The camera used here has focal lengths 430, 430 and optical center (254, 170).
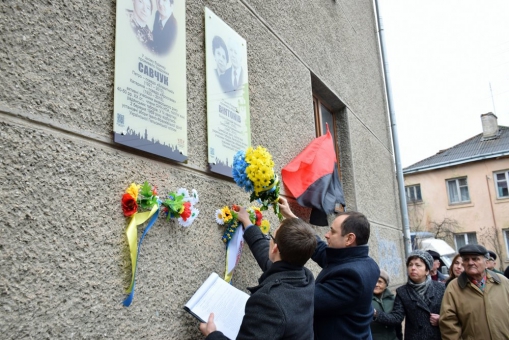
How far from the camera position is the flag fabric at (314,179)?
143 inches

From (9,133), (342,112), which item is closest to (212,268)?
(9,133)

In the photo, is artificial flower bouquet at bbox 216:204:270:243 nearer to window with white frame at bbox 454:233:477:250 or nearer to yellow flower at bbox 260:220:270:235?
yellow flower at bbox 260:220:270:235

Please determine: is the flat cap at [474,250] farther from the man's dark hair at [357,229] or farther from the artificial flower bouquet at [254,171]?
the artificial flower bouquet at [254,171]

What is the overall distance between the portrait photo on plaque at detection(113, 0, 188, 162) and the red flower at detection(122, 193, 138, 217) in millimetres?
258

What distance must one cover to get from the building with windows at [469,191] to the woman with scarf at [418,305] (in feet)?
72.4

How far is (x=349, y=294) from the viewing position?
242 cm

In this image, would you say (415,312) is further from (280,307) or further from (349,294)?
(280,307)

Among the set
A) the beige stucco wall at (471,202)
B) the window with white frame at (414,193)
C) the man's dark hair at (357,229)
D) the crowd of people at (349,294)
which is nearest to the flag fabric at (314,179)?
the crowd of people at (349,294)

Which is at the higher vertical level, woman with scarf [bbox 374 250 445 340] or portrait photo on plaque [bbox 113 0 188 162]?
portrait photo on plaque [bbox 113 0 188 162]

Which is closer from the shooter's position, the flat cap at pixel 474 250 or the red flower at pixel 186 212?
the red flower at pixel 186 212

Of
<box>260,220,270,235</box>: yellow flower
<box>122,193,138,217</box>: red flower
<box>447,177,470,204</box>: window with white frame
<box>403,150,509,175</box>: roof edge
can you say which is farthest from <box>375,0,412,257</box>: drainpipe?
<box>447,177,470,204</box>: window with white frame

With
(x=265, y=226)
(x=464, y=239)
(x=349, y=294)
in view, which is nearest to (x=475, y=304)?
(x=349, y=294)

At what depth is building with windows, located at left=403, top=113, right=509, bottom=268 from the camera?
23.3 metres

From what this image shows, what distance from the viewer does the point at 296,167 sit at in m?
3.68
